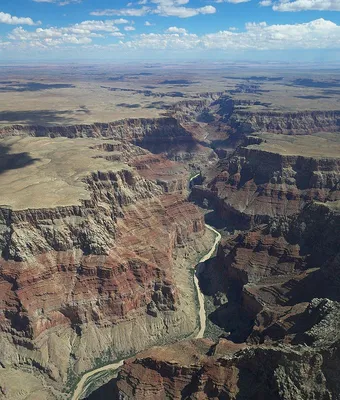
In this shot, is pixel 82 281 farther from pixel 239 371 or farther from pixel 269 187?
pixel 269 187

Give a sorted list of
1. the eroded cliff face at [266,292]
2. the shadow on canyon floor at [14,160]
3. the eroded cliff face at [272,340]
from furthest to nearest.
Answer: the shadow on canyon floor at [14,160]
the eroded cliff face at [266,292]
the eroded cliff face at [272,340]

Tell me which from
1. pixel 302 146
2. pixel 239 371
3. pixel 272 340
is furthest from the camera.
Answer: pixel 302 146

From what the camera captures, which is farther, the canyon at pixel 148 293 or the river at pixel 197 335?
the river at pixel 197 335

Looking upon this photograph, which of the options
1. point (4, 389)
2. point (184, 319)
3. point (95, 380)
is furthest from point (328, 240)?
point (4, 389)

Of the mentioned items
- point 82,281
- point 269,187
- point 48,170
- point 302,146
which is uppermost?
point 302,146

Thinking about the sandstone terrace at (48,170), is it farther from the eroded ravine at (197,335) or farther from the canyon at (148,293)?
the eroded ravine at (197,335)

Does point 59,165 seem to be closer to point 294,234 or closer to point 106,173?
point 106,173

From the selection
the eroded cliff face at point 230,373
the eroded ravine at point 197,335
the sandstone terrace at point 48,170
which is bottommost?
the eroded ravine at point 197,335

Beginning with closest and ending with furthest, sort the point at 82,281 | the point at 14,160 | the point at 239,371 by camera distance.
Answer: the point at 239,371 → the point at 82,281 → the point at 14,160

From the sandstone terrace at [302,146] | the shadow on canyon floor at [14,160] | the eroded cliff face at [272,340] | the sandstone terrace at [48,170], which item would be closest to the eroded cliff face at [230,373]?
the eroded cliff face at [272,340]

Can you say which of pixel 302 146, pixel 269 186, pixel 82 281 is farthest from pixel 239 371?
pixel 302 146
